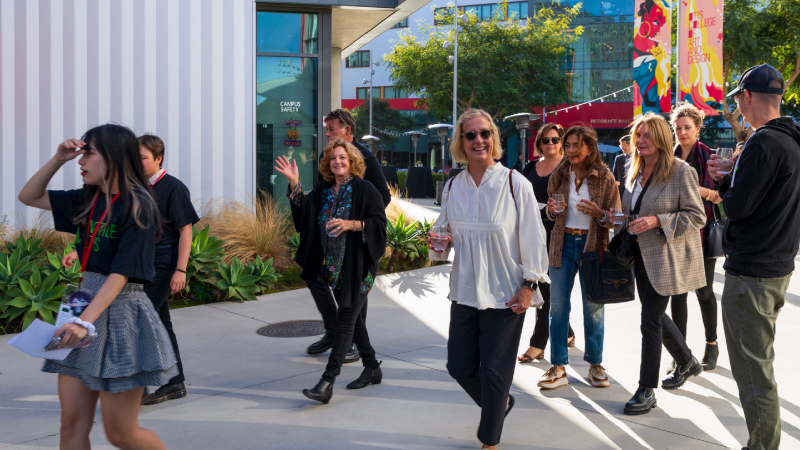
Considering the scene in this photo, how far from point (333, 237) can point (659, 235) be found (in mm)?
2143

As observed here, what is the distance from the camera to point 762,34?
79.5ft

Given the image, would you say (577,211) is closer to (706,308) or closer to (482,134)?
(706,308)

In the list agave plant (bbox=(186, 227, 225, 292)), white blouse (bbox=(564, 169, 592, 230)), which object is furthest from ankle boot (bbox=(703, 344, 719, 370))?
agave plant (bbox=(186, 227, 225, 292))

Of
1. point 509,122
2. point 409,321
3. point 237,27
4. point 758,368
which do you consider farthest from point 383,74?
point 758,368

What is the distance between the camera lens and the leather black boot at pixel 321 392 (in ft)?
14.6

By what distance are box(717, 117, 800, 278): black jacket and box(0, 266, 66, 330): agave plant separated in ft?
18.6

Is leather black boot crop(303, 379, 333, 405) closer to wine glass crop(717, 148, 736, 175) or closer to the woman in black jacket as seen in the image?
the woman in black jacket

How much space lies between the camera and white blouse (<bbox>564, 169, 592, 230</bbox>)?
4844 millimetres

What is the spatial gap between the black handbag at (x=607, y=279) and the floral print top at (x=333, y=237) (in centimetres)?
153

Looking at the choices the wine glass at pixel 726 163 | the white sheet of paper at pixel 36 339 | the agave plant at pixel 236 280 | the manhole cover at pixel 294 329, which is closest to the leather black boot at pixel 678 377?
the wine glass at pixel 726 163

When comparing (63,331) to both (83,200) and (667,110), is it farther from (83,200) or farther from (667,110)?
(667,110)

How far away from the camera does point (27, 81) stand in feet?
29.5

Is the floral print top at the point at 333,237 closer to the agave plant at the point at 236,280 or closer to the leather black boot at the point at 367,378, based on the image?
the leather black boot at the point at 367,378

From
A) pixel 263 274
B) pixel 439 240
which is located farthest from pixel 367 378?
pixel 263 274
